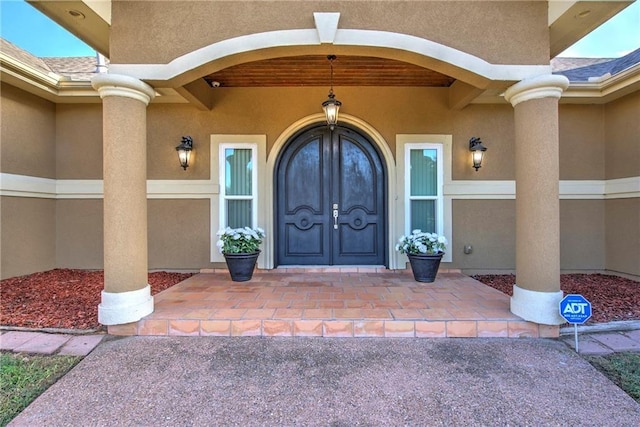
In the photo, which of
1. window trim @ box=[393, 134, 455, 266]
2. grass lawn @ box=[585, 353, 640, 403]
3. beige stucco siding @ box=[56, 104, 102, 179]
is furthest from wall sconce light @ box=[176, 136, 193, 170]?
grass lawn @ box=[585, 353, 640, 403]

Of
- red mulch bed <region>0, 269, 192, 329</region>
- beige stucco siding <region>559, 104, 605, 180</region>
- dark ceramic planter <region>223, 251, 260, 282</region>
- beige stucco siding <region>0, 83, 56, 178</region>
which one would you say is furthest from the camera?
beige stucco siding <region>559, 104, 605, 180</region>

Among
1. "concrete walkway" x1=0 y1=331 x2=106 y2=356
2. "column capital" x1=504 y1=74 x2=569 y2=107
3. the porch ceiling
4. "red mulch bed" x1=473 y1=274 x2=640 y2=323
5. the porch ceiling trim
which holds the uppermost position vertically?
the porch ceiling

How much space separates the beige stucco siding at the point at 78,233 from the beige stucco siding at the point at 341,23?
118 inches

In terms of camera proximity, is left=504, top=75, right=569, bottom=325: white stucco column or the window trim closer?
left=504, top=75, right=569, bottom=325: white stucco column

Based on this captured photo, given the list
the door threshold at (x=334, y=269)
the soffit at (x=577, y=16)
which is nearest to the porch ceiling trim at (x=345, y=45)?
the soffit at (x=577, y=16)

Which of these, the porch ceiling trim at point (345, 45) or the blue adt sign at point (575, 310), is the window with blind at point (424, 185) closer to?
the porch ceiling trim at point (345, 45)

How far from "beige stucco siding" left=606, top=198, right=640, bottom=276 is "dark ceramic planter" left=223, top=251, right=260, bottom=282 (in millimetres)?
5303

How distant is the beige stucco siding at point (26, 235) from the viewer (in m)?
4.40

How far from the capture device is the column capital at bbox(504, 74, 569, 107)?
112 inches

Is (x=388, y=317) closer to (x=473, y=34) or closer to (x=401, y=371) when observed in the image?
(x=401, y=371)

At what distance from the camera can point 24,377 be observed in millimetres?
2258

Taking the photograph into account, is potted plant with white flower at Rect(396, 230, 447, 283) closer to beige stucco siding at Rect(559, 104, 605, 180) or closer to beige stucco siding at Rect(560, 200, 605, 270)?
beige stucco siding at Rect(560, 200, 605, 270)

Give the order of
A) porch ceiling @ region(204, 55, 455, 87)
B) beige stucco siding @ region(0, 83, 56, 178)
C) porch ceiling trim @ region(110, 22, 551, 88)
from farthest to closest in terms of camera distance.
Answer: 1. beige stucco siding @ region(0, 83, 56, 178)
2. porch ceiling @ region(204, 55, 455, 87)
3. porch ceiling trim @ region(110, 22, 551, 88)

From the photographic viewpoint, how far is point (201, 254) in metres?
4.85
